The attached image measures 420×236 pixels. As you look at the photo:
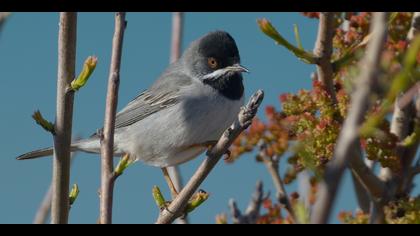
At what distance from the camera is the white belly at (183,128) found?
208 inches

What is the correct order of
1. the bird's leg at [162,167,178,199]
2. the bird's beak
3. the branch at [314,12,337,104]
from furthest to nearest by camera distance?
the bird's leg at [162,167,178,199] → the bird's beak → the branch at [314,12,337,104]

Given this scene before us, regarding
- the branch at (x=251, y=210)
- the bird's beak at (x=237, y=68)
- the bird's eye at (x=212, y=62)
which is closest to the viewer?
the branch at (x=251, y=210)

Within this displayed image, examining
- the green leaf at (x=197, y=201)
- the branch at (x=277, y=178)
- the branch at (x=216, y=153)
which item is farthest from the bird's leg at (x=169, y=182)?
the branch at (x=216, y=153)

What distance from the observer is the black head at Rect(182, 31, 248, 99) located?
5672 millimetres

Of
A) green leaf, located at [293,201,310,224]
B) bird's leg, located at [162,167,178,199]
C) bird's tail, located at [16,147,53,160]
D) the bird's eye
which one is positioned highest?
the bird's eye

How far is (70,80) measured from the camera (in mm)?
2688

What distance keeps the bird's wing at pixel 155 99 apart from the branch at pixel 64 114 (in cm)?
310

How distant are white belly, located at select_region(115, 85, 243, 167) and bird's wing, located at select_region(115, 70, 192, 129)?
0.15 meters

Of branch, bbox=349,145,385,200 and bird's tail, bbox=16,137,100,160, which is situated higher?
bird's tail, bbox=16,137,100,160

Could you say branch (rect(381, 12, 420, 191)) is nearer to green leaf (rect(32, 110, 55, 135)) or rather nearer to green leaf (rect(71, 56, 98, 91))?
green leaf (rect(71, 56, 98, 91))

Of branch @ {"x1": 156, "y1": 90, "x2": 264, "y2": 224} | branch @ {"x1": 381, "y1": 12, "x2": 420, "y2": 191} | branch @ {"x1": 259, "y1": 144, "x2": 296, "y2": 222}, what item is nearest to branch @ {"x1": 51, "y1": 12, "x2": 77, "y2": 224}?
branch @ {"x1": 156, "y1": 90, "x2": 264, "y2": 224}

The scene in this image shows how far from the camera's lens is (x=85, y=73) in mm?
2717

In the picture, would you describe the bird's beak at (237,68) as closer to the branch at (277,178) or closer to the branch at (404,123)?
the branch at (277,178)
